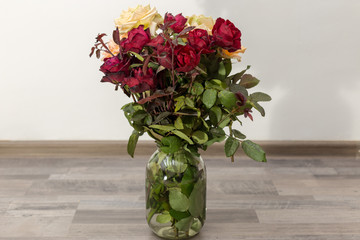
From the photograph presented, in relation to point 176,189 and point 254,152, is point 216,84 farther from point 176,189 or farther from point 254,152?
point 176,189

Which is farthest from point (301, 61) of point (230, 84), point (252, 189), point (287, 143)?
point (230, 84)

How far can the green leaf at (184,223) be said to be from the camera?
52.6 inches

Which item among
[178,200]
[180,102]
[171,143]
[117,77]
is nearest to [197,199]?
[178,200]

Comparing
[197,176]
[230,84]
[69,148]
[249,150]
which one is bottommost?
[69,148]

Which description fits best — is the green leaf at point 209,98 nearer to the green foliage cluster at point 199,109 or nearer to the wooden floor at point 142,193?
the green foliage cluster at point 199,109

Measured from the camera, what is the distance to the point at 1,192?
5.98 feet

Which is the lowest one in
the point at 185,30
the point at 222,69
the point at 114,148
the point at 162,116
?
the point at 114,148

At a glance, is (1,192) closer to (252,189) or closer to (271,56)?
(252,189)

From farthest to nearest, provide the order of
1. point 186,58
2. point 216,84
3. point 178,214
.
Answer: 1. point 178,214
2. point 216,84
3. point 186,58

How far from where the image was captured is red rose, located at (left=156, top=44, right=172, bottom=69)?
110cm

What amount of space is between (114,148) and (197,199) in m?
1.00

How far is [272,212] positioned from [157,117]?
2.15ft

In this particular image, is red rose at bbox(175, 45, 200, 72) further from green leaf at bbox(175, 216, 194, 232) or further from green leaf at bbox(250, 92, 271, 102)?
green leaf at bbox(175, 216, 194, 232)

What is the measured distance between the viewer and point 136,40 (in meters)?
1.11
